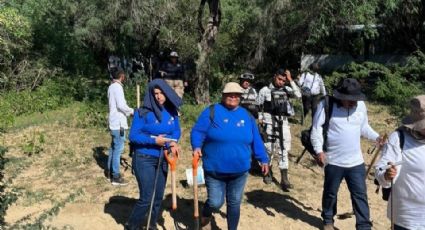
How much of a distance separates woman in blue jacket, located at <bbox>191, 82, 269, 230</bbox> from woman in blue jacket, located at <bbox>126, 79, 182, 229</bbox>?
0.32 metres

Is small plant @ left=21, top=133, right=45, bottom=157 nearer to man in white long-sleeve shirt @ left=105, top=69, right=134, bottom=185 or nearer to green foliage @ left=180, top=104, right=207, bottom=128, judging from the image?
man in white long-sleeve shirt @ left=105, top=69, right=134, bottom=185

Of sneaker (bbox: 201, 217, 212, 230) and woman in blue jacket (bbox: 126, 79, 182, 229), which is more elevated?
woman in blue jacket (bbox: 126, 79, 182, 229)

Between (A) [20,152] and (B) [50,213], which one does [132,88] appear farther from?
(B) [50,213]

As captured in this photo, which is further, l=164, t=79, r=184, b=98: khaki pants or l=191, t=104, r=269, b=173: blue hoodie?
l=164, t=79, r=184, b=98: khaki pants

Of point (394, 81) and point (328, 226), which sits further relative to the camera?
point (394, 81)

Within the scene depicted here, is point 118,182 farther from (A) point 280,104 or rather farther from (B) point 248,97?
(A) point 280,104

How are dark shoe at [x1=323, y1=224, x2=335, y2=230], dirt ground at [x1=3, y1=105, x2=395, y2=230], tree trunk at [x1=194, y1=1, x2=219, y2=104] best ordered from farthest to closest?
1. tree trunk at [x1=194, y1=1, x2=219, y2=104]
2. dirt ground at [x1=3, y1=105, x2=395, y2=230]
3. dark shoe at [x1=323, y1=224, x2=335, y2=230]

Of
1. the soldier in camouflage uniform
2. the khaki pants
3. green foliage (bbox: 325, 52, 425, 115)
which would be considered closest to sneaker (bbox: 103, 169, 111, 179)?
the soldier in camouflage uniform

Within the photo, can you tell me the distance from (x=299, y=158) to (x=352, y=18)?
9.39 m

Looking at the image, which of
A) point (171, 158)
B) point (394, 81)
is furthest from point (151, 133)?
point (394, 81)

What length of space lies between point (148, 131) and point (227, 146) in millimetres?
811

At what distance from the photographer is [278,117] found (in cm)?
734

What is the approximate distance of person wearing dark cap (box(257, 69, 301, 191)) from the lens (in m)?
7.25

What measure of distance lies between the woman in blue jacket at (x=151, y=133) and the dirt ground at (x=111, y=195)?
63cm
